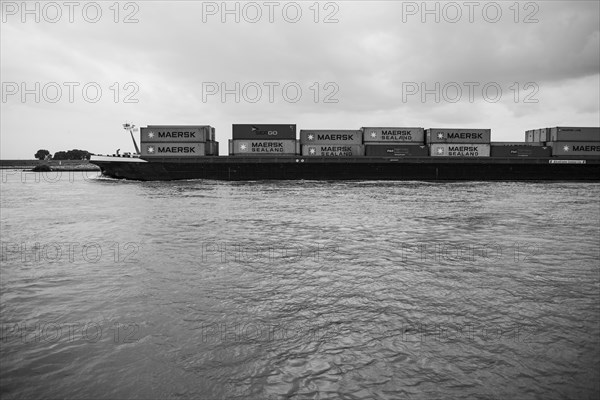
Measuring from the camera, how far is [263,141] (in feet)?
147

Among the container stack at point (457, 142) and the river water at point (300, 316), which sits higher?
the container stack at point (457, 142)

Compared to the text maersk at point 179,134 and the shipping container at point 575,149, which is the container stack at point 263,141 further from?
the shipping container at point 575,149

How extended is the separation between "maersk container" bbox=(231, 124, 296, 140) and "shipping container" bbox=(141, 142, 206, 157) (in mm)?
4120

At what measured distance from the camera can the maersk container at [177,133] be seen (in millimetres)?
43906

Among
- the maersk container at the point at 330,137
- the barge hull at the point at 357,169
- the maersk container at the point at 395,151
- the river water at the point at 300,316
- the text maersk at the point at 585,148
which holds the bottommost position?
the river water at the point at 300,316

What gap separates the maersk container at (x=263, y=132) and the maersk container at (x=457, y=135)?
15.9 metres

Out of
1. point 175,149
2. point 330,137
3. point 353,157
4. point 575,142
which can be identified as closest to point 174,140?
point 175,149

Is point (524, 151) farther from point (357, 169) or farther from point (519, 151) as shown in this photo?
point (357, 169)

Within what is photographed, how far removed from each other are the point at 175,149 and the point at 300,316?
138 ft

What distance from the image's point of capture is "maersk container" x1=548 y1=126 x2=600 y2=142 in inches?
1767

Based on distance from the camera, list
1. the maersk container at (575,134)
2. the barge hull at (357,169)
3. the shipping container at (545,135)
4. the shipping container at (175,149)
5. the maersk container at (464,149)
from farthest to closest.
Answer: the shipping container at (545,135), the maersk container at (575,134), the maersk container at (464,149), the shipping container at (175,149), the barge hull at (357,169)

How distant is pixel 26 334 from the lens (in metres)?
4.61

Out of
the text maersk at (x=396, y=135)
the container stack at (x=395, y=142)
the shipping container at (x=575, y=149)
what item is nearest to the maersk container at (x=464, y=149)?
the container stack at (x=395, y=142)

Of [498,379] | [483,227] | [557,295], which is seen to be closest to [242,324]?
[498,379]
